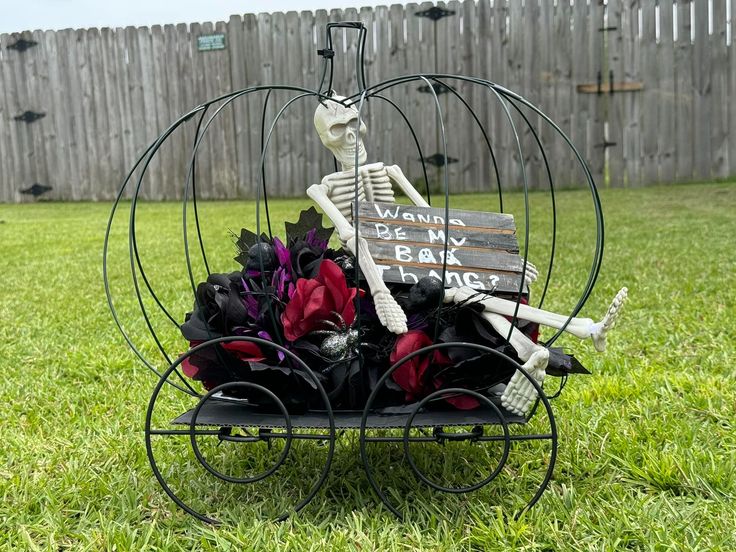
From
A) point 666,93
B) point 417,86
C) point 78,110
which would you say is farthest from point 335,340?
point 78,110

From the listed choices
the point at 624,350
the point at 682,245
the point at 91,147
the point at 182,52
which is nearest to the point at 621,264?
the point at 682,245

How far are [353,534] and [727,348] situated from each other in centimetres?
147

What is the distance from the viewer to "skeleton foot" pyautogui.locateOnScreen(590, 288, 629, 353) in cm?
118

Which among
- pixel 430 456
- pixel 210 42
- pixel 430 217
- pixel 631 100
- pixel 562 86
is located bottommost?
pixel 430 456

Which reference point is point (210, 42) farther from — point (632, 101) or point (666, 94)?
point (666, 94)

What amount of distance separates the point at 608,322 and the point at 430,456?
51 cm

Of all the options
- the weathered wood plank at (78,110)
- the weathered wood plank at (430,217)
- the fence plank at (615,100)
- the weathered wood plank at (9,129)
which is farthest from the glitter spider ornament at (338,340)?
the weathered wood plank at (9,129)

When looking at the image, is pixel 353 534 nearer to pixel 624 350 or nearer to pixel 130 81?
pixel 624 350

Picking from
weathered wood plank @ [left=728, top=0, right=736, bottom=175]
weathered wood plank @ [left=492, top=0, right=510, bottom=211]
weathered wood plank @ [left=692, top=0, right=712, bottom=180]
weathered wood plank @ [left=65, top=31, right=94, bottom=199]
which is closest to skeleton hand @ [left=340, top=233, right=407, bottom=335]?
weathered wood plank @ [left=492, top=0, right=510, bottom=211]

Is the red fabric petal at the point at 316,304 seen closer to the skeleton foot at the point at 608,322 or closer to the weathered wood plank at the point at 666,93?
the skeleton foot at the point at 608,322

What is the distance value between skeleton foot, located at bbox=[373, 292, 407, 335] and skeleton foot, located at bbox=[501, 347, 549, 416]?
208mm

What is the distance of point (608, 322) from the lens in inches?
47.3

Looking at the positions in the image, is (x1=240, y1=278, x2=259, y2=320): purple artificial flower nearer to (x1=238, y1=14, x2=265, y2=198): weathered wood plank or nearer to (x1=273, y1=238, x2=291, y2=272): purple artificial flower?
(x1=273, y1=238, x2=291, y2=272): purple artificial flower

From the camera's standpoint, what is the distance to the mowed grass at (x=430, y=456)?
1.22 metres
